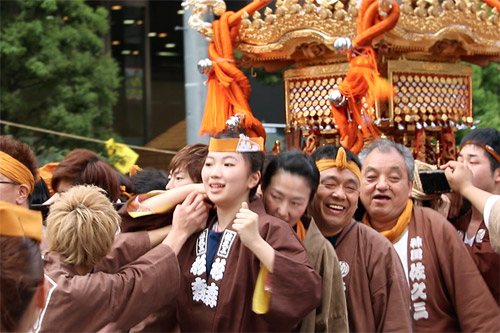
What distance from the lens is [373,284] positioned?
3027mm

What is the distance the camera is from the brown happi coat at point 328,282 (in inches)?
108

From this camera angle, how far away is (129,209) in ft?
9.55

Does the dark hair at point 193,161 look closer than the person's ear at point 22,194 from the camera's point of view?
No

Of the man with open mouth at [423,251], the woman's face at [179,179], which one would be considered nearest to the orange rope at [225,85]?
the man with open mouth at [423,251]

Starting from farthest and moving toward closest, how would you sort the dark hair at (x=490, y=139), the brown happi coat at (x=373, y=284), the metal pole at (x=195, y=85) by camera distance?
the metal pole at (x=195, y=85) → the dark hair at (x=490, y=139) → the brown happi coat at (x=373, y=284)

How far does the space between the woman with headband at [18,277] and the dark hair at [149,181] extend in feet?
6.31

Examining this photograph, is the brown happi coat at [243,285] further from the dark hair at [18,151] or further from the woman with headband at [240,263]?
the dark hair at [18,151]

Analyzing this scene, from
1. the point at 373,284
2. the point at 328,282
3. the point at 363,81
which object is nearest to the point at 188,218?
the point at 328,282

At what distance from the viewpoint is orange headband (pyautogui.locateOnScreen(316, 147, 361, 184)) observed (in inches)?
122

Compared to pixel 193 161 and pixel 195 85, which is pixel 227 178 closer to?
pixel 193 161

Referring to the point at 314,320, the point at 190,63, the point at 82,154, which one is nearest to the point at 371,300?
the point at 314,320

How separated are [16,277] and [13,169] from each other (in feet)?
4.80

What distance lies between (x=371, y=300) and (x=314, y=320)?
404 millimetres

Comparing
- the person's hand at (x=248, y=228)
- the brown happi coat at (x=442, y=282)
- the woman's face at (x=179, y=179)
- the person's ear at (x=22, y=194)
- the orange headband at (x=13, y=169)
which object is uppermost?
the orange headband at (x=13, y=169)
